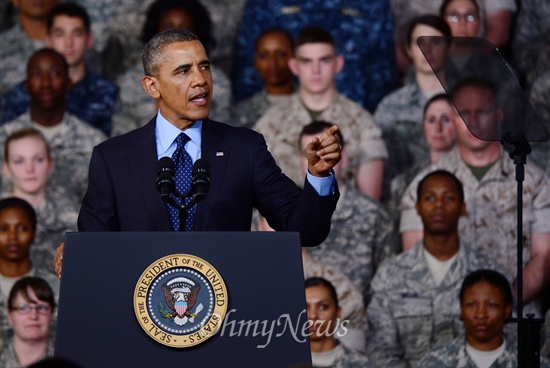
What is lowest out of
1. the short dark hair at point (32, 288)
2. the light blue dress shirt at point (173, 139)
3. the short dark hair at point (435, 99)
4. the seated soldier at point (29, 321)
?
the seated soldier at point (29, 321)

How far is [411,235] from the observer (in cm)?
536

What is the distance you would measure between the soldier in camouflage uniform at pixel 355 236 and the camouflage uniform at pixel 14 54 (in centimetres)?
166

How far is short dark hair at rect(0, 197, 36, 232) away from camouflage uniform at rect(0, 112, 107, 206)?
27 cm

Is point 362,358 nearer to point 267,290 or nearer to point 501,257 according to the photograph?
point 501,257

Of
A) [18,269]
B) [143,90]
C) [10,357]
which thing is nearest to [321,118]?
[143,90]

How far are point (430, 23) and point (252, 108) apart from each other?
3.23ft

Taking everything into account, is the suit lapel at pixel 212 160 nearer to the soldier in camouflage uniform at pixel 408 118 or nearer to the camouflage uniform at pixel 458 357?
the camouflage uniform at pixel 458 357

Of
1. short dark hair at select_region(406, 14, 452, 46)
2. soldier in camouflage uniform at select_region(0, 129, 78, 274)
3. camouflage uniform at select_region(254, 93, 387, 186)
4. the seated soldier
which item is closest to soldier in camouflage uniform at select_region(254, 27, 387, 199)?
camouflage uniform at select_region(254, 93, 387, 186)

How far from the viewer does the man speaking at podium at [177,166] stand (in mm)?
2924

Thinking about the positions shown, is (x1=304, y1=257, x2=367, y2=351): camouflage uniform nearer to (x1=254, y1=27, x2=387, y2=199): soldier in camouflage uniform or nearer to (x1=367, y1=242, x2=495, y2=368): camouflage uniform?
(x1=367, y1=242, x2=495, y2=368): camouflage uniform

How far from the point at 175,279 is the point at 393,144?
10.9ft

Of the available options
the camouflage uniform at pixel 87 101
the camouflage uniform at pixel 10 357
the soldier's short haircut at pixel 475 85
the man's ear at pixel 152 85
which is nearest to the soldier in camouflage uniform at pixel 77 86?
the camouflage uniform at pixel 87 101

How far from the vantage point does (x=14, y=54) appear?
6168 millimetres

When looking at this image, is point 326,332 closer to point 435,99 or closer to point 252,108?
point 435,99
